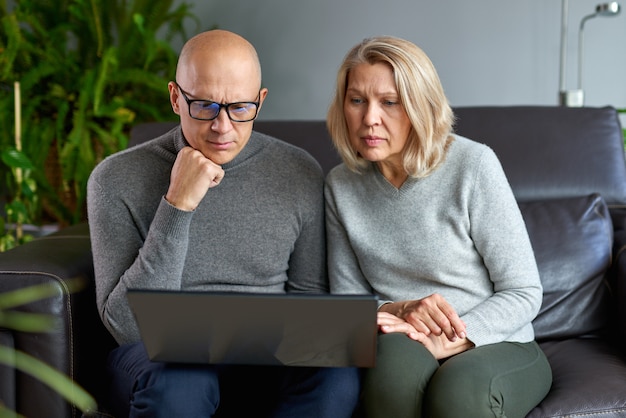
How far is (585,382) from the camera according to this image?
142cm

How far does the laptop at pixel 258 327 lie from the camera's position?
1079 mm

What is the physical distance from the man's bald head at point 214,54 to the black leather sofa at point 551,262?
48cm

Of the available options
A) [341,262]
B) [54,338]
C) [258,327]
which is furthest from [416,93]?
[54,338]

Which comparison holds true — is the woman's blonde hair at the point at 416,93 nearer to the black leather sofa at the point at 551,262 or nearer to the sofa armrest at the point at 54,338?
the black leather sofa at the point at 551,262

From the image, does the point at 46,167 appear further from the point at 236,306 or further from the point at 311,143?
the point at 236,306

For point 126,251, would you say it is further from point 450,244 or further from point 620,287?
point 620,287

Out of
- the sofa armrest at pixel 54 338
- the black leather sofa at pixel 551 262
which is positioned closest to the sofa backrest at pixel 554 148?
the black leather sofa at pixel 551 262

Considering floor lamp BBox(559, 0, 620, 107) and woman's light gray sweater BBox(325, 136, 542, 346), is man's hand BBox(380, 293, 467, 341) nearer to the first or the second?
woman's light gray sweater BBox(325, 136, 542, 346)

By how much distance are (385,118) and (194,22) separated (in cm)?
207

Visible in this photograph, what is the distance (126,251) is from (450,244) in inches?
25.5

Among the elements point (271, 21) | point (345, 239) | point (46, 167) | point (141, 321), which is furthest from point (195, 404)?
point (271, 21)

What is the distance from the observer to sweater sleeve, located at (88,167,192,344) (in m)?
1.41

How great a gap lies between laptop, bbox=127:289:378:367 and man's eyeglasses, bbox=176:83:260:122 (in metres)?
0.48

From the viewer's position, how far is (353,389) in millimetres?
1337
